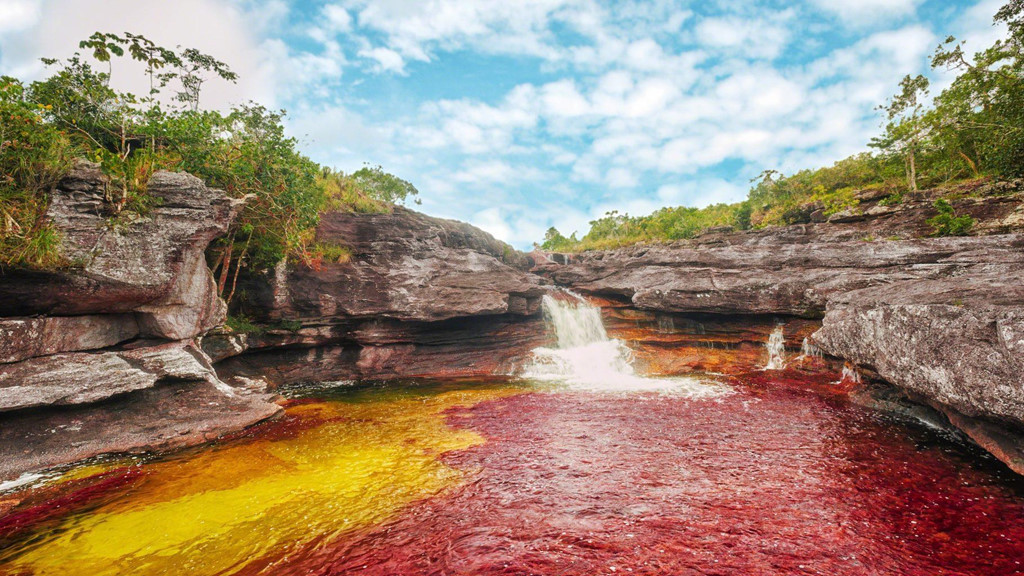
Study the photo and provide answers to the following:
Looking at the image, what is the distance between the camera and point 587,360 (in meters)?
20.6

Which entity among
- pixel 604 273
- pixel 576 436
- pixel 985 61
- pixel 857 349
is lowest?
pixel 576 436

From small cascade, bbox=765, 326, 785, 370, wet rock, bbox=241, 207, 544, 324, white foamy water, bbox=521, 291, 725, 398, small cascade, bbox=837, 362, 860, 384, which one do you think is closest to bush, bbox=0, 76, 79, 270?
wet rock, bbox=241, 207, 544, 324

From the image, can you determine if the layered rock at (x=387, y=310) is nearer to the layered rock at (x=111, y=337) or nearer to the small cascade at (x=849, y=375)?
the layered rock at (x=111, y=337)

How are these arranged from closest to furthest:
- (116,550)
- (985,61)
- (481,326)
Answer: (116,550) < (985,61) < (481,326)

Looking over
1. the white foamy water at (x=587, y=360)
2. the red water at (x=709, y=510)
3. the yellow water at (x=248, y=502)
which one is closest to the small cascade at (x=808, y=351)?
the white foamy water at (x=587, y=360)

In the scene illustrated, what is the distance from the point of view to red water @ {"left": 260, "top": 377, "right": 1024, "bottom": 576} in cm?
473

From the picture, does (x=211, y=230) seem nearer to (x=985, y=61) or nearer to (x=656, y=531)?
Answer: (x=656, y=531)

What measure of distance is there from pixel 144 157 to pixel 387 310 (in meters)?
10.6

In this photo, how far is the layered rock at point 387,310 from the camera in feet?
60.4

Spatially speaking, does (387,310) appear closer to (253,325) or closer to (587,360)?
(253,325)

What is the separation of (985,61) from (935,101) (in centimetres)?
595

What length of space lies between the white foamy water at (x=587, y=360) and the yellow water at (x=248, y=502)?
870 cm

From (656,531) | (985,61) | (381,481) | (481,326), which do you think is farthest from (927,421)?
(985,61)

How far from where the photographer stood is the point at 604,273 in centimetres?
2464
